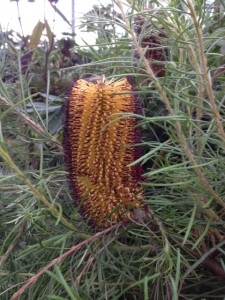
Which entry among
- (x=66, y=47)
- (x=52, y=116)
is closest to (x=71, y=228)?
(x=52, y=116)

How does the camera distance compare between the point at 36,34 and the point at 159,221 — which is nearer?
the point at 159,221

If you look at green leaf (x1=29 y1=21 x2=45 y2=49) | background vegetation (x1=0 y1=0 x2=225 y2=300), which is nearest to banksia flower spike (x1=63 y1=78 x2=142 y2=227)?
Answer: background vegetation (x1=0 y1=0 x2=225 y2=300)

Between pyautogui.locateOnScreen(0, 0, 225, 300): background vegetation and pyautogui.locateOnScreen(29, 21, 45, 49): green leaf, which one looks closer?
pyautogui.locateOnScreen(0, 0, 225, 300): background vegetation

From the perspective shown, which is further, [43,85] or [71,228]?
[43,85]

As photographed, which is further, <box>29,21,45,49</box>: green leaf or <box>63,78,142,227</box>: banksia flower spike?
<box>29,21,45,49</box>: green leaf

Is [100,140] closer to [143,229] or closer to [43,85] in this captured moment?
[143,229]

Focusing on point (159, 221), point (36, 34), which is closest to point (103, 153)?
point (159, 221)

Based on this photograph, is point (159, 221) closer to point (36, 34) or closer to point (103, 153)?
point (103, 153)

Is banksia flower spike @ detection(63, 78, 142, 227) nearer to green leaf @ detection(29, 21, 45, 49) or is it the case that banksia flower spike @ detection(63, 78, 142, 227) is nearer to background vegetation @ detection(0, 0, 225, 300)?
background vegetation @ detection(0, 0, 225, 300)
